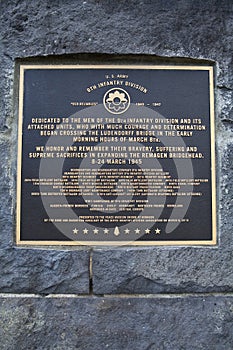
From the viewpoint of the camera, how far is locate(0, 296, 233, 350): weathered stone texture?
2.91 metres

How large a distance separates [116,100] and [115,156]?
1.34ft

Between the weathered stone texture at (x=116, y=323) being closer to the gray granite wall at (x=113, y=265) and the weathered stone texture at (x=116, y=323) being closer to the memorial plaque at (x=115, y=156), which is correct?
the gray granite wall at (x=113, y=265)

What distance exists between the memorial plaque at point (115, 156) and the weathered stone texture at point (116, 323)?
0.42 metres

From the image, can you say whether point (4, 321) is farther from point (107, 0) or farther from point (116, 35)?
point (107, 0)

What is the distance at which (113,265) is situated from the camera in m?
2.99

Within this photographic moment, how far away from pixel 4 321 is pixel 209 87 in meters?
2.21

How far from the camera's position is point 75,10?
3221 millimetres

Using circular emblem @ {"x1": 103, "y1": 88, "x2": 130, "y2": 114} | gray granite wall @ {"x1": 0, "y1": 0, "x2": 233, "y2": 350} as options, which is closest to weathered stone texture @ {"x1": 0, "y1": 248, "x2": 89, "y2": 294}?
gray granite wall @ {"x1": 0, "y1": 0, "x2": 233, "y2": 350}

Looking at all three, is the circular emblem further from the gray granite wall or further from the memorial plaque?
the gray granite wall

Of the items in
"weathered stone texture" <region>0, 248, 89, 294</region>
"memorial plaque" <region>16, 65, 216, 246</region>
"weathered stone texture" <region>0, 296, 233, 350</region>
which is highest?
"memorial plaque" <region>16, 65, 216, 246</region>

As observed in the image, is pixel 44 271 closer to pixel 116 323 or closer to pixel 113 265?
pixel 113 265

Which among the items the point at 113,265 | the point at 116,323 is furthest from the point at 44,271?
the point at 116,323

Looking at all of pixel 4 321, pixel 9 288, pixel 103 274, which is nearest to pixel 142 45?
pixel 103 274

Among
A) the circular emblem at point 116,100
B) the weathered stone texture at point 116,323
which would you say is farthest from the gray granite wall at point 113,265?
the circular emblem at point 116,100
